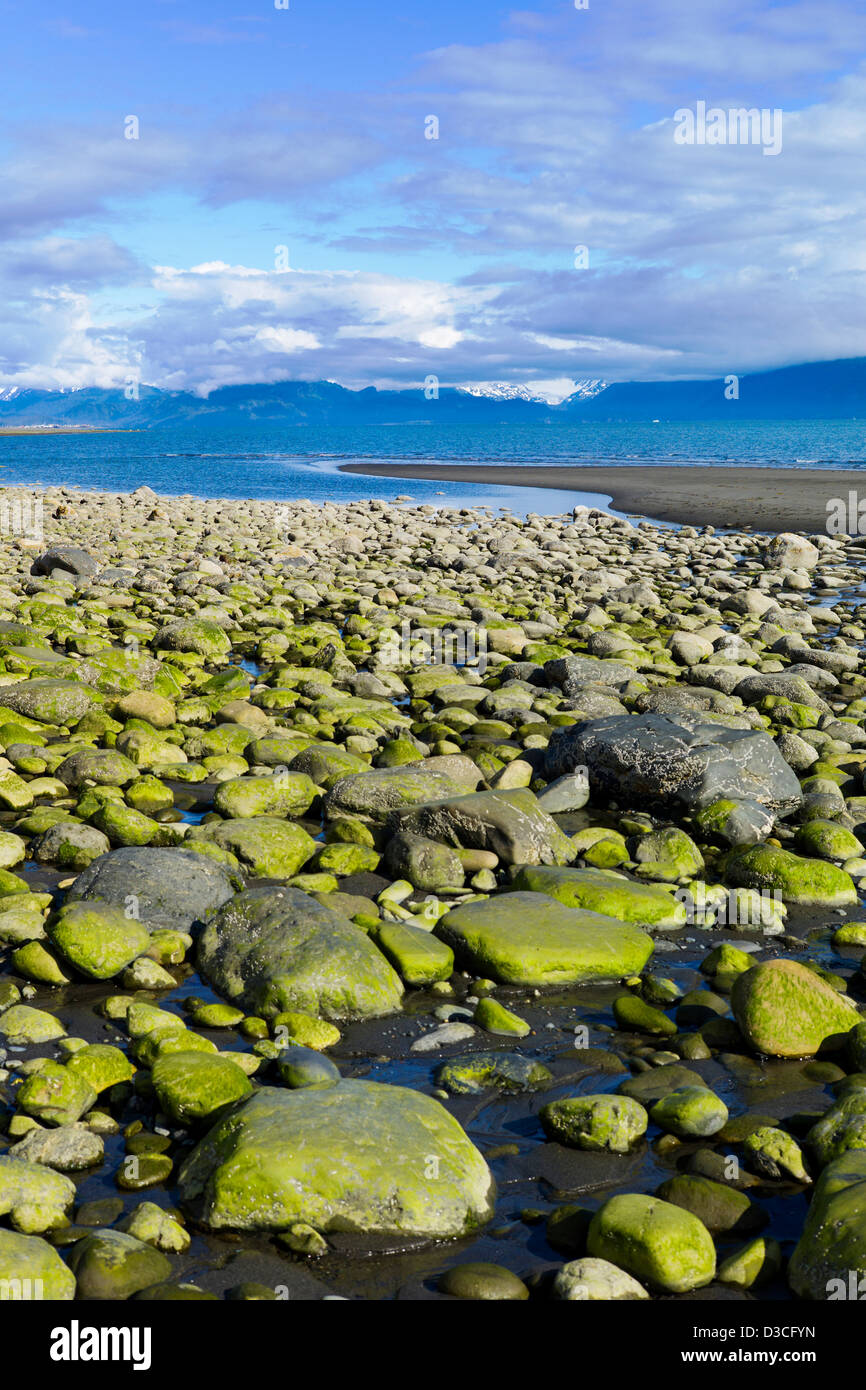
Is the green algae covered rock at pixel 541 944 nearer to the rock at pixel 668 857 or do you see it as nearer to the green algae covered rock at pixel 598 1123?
the rock at pixel 668 857

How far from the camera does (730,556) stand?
93.2ft

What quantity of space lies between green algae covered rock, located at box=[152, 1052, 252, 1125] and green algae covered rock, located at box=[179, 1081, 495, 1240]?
271 millimetres

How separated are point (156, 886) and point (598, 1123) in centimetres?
341

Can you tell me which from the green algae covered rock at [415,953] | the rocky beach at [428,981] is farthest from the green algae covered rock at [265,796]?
the green algae covered rock at [415,953]

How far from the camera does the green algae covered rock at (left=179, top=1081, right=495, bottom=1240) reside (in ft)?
14.1

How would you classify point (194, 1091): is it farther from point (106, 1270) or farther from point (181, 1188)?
point (106, 1270)

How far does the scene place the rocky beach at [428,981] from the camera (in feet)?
13.9

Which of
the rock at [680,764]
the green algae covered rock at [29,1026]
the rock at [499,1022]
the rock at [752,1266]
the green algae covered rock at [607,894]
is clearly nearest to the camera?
the rock at [752,1266]

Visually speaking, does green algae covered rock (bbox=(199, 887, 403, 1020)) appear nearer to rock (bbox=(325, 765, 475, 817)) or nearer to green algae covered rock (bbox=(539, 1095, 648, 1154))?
green algae covered rock (bbox=(539, 1095, 648, 1154))

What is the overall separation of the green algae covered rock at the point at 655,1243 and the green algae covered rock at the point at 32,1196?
86.6 inches

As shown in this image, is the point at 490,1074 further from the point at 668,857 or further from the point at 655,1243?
the point at 668,857

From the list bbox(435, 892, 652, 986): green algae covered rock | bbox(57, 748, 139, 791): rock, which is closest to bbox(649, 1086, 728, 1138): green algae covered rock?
bbox(435, 892, 652, 986): green algae covered rock

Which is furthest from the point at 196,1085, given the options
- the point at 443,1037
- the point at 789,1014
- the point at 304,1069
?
the point at 789,1014
